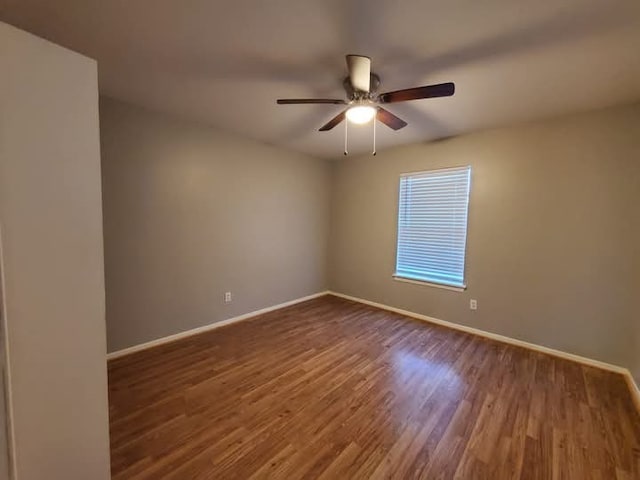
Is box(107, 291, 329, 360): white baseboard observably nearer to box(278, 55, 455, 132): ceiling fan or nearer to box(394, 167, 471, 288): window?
box(394, 167, 471, 288): window

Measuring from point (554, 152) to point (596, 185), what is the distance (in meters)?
0.48

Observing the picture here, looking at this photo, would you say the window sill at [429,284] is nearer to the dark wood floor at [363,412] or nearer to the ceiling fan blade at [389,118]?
the dark wood floor at [363,412]

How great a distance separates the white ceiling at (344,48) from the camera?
4.65 feet

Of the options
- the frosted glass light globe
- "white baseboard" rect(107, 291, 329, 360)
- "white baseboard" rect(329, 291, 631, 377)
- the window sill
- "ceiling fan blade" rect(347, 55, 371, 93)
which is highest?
"ceiling fan blade" rect(347, 55, 371, 93)

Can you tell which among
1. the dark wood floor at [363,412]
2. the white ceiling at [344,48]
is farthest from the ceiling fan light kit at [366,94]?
the dark wood floor at [363,412]

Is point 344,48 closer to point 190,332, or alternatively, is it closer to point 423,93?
point 423,93

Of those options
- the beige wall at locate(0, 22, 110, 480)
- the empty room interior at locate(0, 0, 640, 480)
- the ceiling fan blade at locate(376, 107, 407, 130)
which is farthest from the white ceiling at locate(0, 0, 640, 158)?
the beige wall at locate(0, 22, 110, 480)

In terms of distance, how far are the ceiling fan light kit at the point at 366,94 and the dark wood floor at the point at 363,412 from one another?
6.99ft

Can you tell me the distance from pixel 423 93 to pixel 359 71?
1.41 feet

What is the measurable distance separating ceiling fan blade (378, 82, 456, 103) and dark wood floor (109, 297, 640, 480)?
6.98 ft

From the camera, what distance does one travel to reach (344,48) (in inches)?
67.4

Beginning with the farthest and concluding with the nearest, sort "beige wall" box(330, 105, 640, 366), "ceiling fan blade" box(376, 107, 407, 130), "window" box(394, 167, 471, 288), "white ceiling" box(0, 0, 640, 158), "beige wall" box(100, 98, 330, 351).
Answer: "window" box(394, 167, 471, 288) → "beige wall" box(100, 98, 330, 351) → "beige wall" box(330, 105, 640, 366) → "ceiling fan blade" box(376, 107, 407, 130) → "white ceiling" box(0, 0, 640, 158)

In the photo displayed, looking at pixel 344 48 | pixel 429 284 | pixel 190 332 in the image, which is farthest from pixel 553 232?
pixel 190 332

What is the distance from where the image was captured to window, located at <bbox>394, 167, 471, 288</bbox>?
11.1ft
